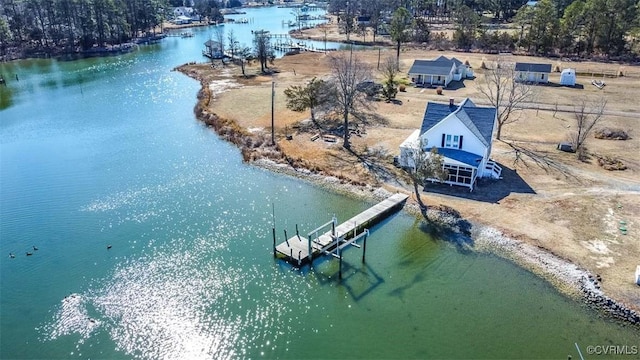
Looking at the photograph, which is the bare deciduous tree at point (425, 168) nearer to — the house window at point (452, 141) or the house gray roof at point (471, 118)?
the house window at point (452, 141)

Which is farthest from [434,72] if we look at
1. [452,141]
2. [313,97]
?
[452,141]

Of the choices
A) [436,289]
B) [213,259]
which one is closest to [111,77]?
[213,259]

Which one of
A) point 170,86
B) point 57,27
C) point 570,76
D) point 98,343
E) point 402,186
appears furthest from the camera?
point 57,27

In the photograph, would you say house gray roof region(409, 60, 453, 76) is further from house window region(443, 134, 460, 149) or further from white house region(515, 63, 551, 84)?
house window region(443, 134, 460, 149)

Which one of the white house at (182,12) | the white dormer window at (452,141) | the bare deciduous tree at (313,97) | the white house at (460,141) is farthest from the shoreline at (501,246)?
the white house at (182,12)

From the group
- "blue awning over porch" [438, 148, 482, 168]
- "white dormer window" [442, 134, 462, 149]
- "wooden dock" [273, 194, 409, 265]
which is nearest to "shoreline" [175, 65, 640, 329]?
"wooden dock" [273, 194, 409, 265]

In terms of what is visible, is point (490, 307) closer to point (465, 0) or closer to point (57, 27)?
point (57, 27)

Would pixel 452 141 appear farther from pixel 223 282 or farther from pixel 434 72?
pixel 434 72

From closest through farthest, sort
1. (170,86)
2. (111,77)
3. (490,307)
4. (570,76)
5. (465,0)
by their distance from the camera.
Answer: (490,307) < (570,76) < (170,86) < (111,77) < (465,0)
